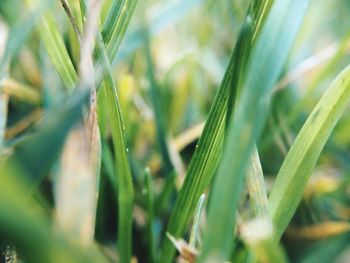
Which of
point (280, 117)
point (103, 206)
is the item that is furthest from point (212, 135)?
point (280, 117)

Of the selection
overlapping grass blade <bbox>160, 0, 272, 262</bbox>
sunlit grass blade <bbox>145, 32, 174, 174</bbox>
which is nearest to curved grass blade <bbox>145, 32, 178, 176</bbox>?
sunlit grass blade <bbox>145, 32, 174, 174</bbox>

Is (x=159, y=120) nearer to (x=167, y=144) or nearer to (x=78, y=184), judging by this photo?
(x=167, y=144)

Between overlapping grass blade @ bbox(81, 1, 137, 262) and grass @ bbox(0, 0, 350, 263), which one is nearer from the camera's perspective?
grass @ bbox(0, 0, 350, 263)

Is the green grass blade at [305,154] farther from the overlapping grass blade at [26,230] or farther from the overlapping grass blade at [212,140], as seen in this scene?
the overlapping grass blade at [26,230]

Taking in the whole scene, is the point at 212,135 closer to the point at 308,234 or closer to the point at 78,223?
the point at 78,223

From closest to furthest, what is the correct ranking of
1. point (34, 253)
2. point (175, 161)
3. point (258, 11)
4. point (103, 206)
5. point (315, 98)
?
point (34, 253) < point (258, 11) < point (103, 206) < point (175, 161) < point (315, 98)

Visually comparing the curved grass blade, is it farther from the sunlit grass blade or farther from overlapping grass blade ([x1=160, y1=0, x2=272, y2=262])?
overlapping grass blade ([x1=160, y1=0, x2=272, y2=262])

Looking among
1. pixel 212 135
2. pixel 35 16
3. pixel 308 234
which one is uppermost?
pixel 35 16
